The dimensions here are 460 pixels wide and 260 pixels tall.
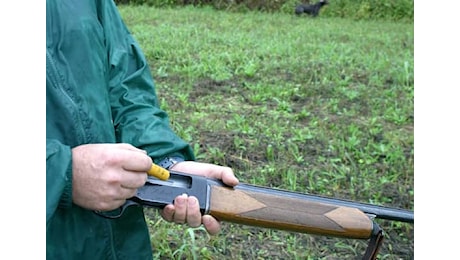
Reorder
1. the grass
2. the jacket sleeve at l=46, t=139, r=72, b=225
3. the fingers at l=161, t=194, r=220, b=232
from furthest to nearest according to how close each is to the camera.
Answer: the grass
the fingers at l=161, t=194, r=220, b=232
the jacket sleeve at l=46, t=139, r=72, b=225

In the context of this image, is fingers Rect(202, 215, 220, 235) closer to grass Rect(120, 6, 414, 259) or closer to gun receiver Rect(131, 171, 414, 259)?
gun receiver Rect(131, 171, 414, 259)

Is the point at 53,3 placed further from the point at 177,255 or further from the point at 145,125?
the point at 177,255

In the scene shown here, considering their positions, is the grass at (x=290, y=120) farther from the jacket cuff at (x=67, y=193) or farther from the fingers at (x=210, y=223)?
Result: the jacket cuff at (x=67, y=193)

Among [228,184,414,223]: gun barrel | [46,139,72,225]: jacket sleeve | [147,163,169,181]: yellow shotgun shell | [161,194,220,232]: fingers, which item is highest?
[46,139,72,225]: jacket sleeve

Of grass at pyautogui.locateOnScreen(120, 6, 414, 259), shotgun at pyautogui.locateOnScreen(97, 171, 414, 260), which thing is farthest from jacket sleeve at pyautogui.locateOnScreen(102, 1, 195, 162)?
grass at pyautogui.locateOnScreen(120, 6, 414, 259)

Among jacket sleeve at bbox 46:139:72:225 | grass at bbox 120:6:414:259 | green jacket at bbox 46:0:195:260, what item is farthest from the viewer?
grass at bbox 120:6:414:259

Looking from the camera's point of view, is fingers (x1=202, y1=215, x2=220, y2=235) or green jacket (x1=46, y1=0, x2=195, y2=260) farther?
fingers (x1=202, y1=215, x2=220, y2=235)

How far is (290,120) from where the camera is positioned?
4.49 m

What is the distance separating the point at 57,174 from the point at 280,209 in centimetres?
55

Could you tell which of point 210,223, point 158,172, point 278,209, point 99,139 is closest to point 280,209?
point 278,209

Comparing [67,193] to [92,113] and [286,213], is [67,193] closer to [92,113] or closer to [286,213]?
[92,113]

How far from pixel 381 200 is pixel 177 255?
1188 millimetres

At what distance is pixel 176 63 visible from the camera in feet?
19.6

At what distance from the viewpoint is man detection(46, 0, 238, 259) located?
1168mm
